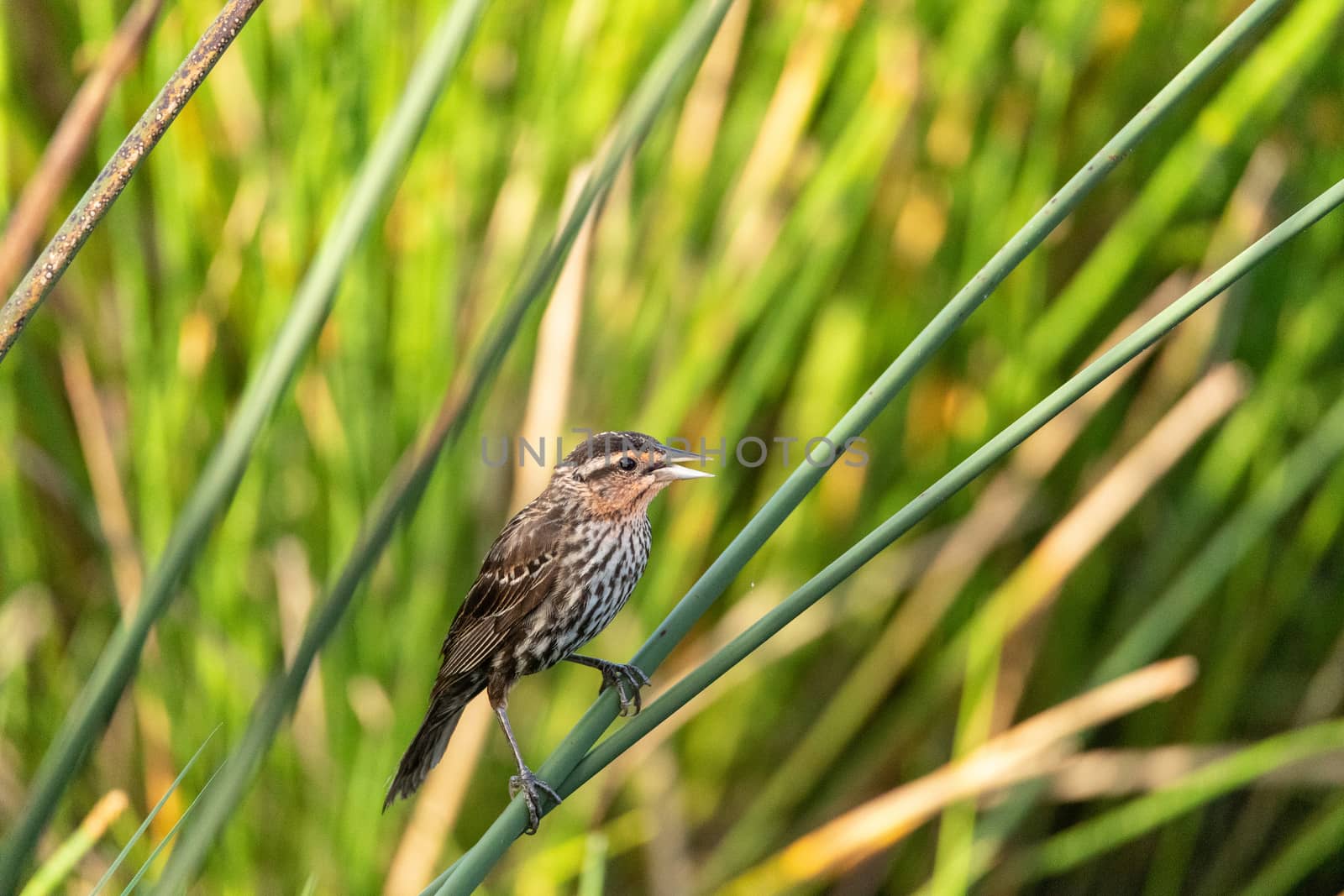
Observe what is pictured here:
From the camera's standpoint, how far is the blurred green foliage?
1.60 m

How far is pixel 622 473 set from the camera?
1060mm

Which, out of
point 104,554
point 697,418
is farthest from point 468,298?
point 104,554

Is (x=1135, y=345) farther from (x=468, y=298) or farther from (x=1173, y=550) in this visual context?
(x=1173, y=550)

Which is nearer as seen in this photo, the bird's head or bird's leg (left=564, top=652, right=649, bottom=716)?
bird's leg (left=564, top=652, right=649, bottom=716)

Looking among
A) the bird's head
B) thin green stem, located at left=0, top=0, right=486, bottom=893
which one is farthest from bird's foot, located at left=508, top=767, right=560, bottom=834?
thin green stem, located at left=0, top=0, right=486, bottom=893

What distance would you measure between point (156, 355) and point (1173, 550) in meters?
1.58

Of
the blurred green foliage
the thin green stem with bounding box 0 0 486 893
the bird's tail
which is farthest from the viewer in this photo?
the blurred green foliage

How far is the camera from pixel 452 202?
5.51 ft

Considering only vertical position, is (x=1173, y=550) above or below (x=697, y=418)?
below

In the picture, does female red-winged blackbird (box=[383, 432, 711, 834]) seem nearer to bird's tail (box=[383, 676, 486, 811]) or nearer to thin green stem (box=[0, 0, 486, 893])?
bird's tail (box=[383, 676, 486, 811])

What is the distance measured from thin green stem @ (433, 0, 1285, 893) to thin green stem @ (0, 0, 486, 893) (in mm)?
219

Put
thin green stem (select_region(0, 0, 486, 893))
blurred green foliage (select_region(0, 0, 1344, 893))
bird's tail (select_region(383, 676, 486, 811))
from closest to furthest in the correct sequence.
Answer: thin green stem (select_region(0, 0, 486, 893)) < bird's tail (select_region(383, 676, 486, 811)) < blurred green foliage (select_region(0, 0, 1344, 893))

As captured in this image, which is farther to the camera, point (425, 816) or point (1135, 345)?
point (425, 816)

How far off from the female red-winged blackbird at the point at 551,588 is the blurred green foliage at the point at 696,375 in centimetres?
43
